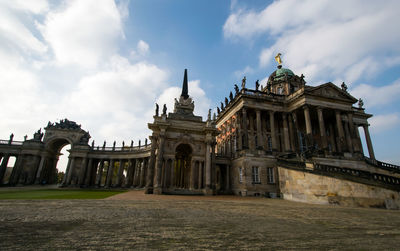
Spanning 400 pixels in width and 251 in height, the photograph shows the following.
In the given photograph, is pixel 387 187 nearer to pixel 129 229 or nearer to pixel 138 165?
pixel 129 229

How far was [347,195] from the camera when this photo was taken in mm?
17109

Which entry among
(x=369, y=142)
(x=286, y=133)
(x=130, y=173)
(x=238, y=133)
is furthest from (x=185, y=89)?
(x=369, y=142)

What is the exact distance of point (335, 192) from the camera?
17.9 metres

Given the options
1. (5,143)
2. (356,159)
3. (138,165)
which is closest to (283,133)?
(356,159)

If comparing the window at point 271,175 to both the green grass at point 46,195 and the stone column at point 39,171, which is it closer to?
the green grass at point 46,195

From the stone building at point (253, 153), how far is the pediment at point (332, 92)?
7.2 inches

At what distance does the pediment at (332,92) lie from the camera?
34312mm

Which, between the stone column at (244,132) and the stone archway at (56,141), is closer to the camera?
the stone column at (244,132)

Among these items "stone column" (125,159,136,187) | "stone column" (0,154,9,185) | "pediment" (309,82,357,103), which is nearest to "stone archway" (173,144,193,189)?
"stone column" (125,159,136,187)

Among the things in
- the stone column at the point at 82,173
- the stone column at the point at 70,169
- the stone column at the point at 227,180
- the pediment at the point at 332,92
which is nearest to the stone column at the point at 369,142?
the pediment at the point at 332,92

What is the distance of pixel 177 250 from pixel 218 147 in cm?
4308

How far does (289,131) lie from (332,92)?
10.4m

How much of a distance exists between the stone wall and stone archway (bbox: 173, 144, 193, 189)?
1540cm

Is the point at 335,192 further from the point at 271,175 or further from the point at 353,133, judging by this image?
the point at 353,133
